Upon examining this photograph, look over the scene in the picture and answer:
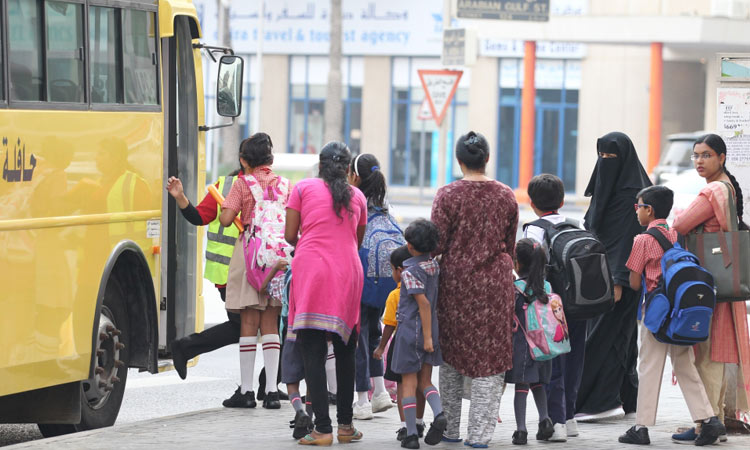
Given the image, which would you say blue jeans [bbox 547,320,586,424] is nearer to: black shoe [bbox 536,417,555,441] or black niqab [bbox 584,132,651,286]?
black shoe [bbox 536,417,555,441]

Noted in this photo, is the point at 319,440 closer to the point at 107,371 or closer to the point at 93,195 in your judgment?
the point at 107,371

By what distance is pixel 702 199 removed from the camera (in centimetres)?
777

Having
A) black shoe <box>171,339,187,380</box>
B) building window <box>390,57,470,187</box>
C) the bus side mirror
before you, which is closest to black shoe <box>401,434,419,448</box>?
black shoe <box>171,339,187,380</box>

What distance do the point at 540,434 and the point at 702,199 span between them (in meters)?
1.65

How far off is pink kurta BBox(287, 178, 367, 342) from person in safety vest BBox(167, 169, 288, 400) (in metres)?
1.14

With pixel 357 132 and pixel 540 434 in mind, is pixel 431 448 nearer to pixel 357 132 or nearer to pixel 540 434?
pixel 540 434

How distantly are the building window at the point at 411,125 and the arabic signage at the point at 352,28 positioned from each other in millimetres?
559

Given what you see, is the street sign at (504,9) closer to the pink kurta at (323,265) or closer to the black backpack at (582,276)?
the black backpack at (582,276)

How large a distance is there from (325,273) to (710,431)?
2380mm

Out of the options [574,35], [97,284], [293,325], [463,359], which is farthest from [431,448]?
[574,35]

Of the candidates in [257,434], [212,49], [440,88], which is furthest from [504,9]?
[257,434]

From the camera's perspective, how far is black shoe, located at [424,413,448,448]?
7164 mm

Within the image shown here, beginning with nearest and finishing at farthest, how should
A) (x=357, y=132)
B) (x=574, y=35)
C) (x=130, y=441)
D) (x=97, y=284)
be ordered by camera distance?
(x=130, y=441) < (x=97, y=284) < (x=574, y=35) < (x=357, y=132)

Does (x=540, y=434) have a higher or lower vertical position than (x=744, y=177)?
lower
